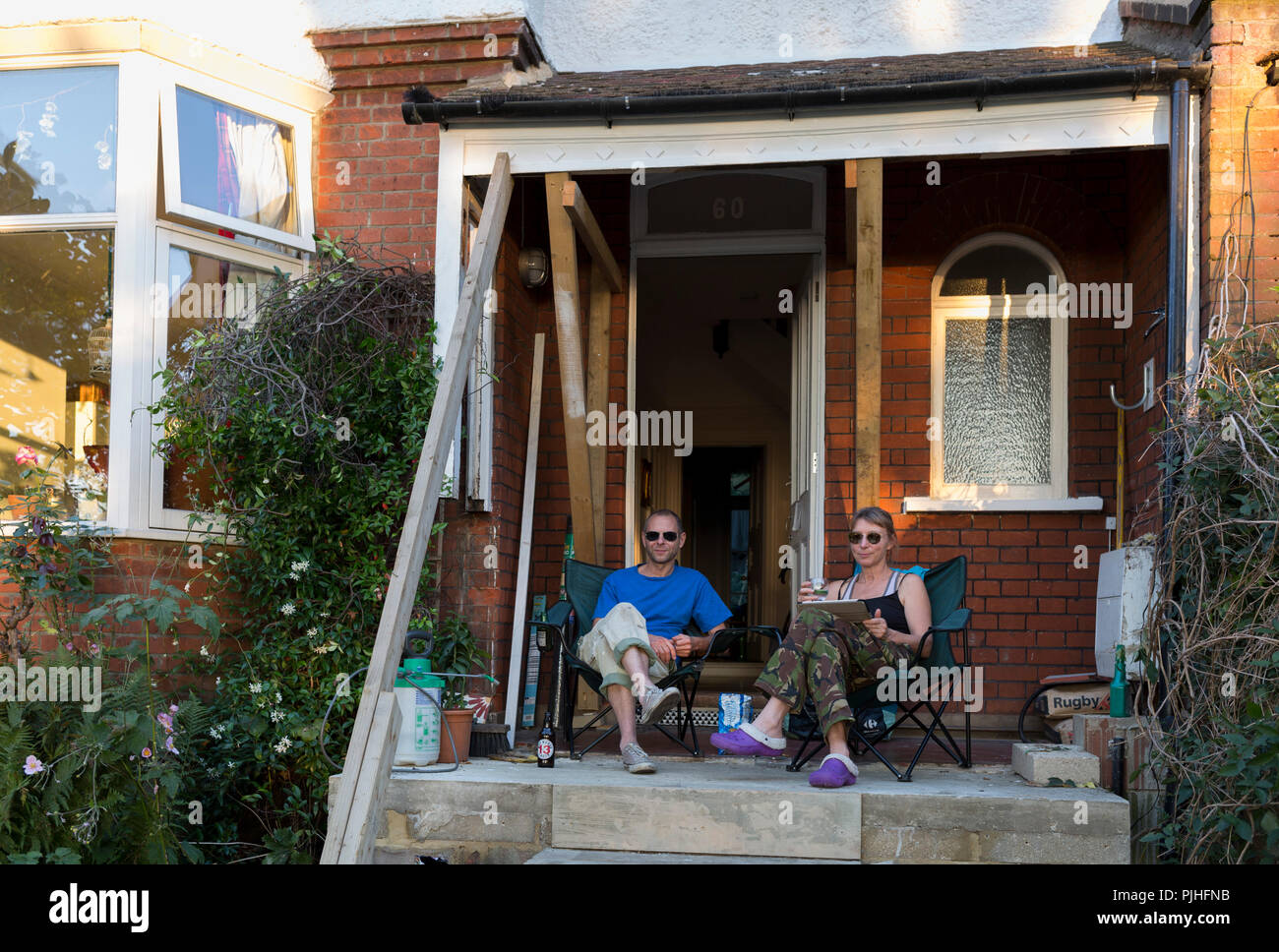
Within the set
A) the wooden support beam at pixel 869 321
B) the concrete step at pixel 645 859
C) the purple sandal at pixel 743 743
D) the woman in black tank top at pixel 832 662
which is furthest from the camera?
the wooden support beam at pixel 869 321

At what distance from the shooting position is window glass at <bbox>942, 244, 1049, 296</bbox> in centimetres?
590

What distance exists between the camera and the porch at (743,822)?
3699mm

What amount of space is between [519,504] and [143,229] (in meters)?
2.11

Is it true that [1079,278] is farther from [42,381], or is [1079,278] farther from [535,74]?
[42,381]

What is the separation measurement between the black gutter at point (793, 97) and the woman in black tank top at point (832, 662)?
1.94m

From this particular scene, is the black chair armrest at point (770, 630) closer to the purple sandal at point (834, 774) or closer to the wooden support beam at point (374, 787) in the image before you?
the purple sandal at point (834, 774)

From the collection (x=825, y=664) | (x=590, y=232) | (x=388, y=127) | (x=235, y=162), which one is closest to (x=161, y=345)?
(x=235, y=162)

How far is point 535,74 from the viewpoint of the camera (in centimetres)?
575

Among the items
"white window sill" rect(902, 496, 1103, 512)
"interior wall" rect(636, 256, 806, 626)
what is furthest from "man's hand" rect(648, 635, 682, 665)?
"interior wall" rect(636, 256, 806, 626)

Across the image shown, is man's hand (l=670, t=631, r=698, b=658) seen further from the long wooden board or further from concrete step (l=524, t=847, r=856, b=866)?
concrete step (l=524, t=847, r=856, b=866)

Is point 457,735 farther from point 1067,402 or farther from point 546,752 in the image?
point 1067,402

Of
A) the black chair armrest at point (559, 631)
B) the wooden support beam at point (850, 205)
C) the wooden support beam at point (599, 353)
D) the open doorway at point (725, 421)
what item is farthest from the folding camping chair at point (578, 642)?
the open doorway at point (725, 421)

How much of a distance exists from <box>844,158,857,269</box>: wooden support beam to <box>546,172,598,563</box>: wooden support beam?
1.20 metres
